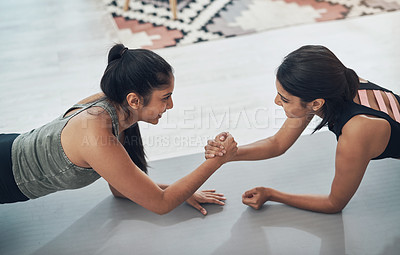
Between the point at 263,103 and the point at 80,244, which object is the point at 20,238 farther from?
the point at 263,103

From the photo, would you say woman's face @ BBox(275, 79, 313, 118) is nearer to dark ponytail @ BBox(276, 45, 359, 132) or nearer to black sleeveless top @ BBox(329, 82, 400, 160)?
dark ponytail @ BBox(276, 45, 359, 132)

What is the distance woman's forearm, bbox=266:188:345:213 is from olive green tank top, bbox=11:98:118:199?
2.72 feet

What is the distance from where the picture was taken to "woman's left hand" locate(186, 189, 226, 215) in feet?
6.74

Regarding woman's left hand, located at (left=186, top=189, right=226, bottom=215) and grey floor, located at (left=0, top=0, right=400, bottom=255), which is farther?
woman's left hand, located at (left=186, top=189, right=226, bottom=215)

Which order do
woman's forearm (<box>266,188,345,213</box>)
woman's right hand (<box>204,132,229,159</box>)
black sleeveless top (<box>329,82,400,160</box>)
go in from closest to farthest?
1. black sleeveless top (<box>329,82,400,160</box>)
2. woman's right hand (<box>204,132,229,159</box>)
3. woman's forearm (<box>266,188,345,213</box>)

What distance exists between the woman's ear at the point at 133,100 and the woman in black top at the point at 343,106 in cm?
40

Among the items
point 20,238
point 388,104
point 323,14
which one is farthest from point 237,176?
point 323,14

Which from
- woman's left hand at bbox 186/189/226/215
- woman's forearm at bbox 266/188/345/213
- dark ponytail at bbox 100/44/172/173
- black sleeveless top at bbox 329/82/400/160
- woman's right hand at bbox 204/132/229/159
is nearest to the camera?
dark ponytail at bbox 100/44/172/173

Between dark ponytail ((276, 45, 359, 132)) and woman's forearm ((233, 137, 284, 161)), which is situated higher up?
dark ponytail ((276, 45, 359, 132))

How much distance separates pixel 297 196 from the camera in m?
2.00

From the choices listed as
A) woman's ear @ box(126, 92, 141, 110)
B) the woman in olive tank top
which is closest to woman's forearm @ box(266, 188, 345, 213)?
the woman in olive tank top

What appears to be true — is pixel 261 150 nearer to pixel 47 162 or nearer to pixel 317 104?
pixel 317 104

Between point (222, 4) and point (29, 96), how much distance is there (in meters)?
1.89

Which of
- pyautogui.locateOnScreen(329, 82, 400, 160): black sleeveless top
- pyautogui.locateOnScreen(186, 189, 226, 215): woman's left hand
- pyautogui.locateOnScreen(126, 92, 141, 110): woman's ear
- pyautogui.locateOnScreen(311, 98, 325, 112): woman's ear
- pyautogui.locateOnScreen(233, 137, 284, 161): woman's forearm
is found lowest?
pyautogui.locateOnScreen(186, 189, 226, 215): woman's left hand
